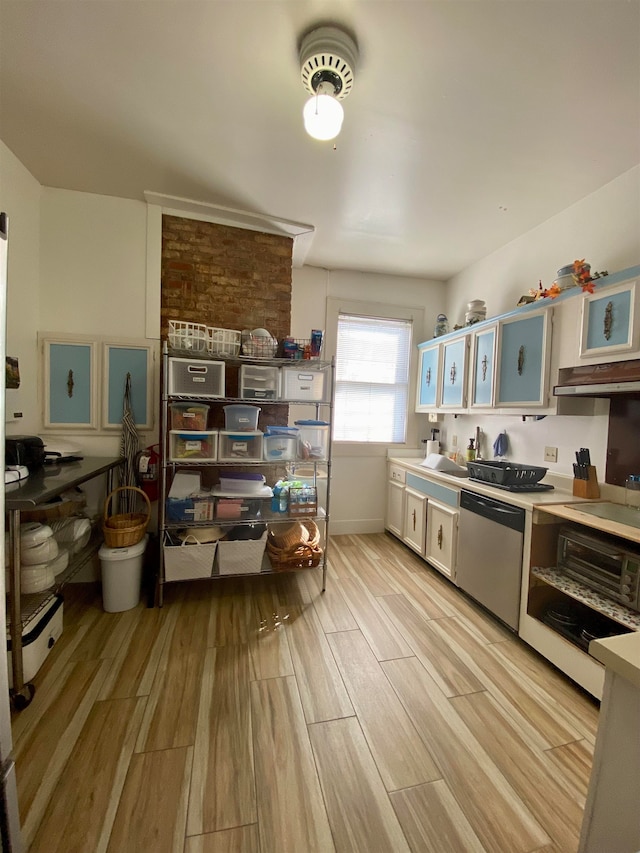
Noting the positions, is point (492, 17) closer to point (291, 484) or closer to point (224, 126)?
point (224, 126)

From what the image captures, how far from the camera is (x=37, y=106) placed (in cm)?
166

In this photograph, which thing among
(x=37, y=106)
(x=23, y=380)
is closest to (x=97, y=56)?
(x=37, y=106)

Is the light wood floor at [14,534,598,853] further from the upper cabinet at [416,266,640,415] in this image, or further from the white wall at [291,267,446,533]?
the upper cabinet at [416,266,640,415]

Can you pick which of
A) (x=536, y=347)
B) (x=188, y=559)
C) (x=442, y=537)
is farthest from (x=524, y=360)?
(x=188, y=559)

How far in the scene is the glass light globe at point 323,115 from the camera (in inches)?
53.6

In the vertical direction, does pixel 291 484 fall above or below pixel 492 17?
below

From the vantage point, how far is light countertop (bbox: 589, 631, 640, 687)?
590mm

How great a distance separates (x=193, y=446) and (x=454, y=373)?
2.21 meters

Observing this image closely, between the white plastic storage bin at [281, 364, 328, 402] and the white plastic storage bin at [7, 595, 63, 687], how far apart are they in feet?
5.62

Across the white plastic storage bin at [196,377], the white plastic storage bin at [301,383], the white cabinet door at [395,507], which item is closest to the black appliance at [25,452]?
the white plastic storage bin at [196,377]

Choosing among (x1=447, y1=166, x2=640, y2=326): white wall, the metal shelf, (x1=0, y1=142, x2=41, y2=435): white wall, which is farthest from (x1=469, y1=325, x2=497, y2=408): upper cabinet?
(x1=0, y1=142, x2=41, y2=435): white wall

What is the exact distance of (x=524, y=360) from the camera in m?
2.23

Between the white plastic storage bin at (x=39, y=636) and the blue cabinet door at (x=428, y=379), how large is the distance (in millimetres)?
3103

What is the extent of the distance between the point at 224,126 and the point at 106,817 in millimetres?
2869
